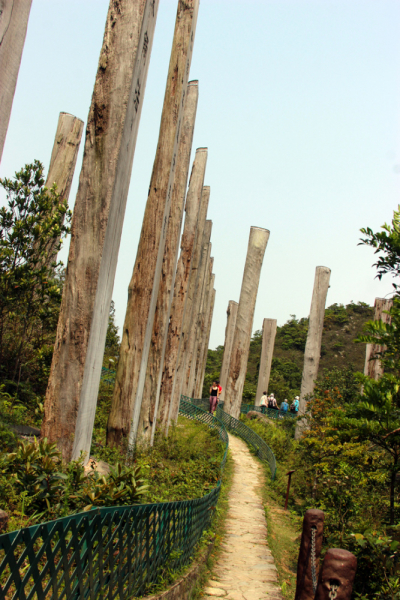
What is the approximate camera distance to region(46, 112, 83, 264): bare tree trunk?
9.19 meters

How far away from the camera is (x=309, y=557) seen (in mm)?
4273

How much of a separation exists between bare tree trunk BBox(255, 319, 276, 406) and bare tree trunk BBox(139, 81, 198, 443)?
647 inches

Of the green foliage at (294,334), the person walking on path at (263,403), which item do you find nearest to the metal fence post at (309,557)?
the person walking on path at (263,403)

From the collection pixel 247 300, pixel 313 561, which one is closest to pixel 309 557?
pixel 313 561

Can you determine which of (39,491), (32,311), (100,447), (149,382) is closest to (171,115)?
(32,311)

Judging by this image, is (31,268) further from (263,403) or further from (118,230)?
(263,403)

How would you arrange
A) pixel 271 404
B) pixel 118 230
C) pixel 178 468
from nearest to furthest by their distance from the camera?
1. pixel 118 230
2. pixel 178 468
3. pixel 271 404

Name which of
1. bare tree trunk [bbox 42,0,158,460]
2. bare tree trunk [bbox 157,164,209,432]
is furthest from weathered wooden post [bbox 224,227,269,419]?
bare tree trunk [bbox 42,0,158,460]

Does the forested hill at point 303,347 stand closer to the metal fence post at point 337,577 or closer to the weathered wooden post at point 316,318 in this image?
the weathered wooden post at point 316,318

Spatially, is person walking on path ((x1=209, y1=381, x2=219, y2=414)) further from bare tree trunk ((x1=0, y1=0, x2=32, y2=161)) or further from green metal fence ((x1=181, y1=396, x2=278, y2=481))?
bare tree trunk ((x1=0, y1=0, x2=32, y2=161))

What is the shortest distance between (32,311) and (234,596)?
4616mm

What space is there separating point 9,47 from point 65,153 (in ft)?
22.8

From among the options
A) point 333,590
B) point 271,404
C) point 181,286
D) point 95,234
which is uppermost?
point 181,286

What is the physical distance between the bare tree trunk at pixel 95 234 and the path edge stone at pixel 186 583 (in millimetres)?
1374
